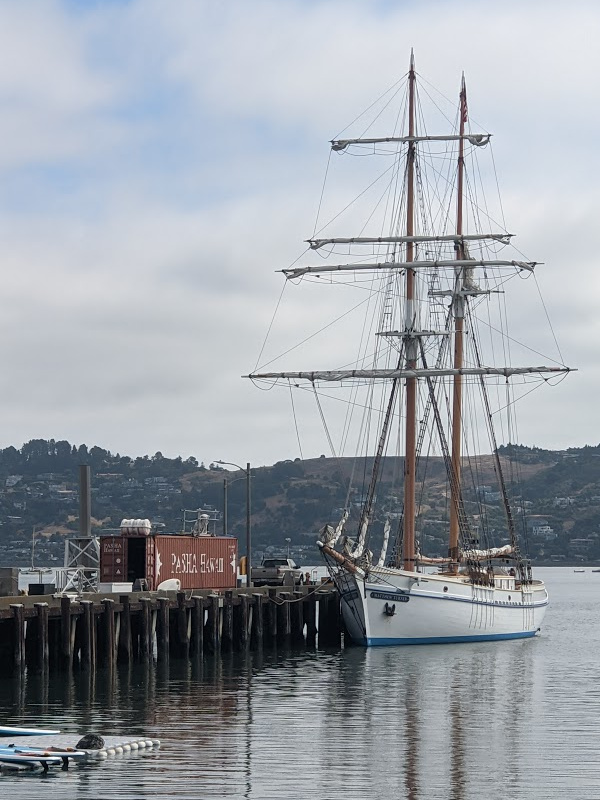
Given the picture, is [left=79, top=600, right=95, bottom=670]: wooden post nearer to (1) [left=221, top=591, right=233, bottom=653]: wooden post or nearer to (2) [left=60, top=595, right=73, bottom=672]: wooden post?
(2) [left=60, top=595, right=73, bottom=672]: wooden post

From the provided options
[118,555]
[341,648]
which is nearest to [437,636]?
[341,648]

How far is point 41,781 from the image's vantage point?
1227 inches

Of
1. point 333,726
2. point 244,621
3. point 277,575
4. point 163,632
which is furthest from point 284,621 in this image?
point 333,726

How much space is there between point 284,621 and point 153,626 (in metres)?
12.4

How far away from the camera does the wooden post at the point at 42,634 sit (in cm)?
5034

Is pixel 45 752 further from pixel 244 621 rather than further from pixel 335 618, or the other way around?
pixel 335 618

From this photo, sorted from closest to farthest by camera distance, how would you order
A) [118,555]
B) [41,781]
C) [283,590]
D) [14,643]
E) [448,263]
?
[41,781], [14,643], [118,555], [283,590], [448,263]

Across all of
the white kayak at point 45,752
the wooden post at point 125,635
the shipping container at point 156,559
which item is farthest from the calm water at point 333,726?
the shipping container at point 156,559

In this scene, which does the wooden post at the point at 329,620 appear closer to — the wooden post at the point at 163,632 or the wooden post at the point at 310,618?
the wooden post at the point at 310,618

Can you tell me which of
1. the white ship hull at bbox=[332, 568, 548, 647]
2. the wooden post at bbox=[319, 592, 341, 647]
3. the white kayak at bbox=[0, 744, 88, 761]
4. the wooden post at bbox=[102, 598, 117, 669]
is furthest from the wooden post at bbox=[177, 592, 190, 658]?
the white kayak at bbox=[0, 744, 88, 761]

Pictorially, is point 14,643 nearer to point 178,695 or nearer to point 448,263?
point 178,695

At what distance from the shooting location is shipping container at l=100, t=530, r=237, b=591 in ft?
216

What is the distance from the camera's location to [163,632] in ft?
191

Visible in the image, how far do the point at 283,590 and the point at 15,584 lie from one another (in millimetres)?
16764
